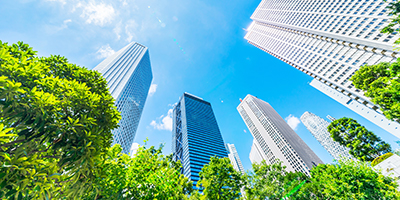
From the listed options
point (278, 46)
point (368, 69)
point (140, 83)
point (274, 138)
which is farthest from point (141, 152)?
point (140, 83)

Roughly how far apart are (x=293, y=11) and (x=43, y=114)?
84235 mm

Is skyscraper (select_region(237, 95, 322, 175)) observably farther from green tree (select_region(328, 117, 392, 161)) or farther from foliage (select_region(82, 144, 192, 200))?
foliage (select_region(82, 144, 192, 200))

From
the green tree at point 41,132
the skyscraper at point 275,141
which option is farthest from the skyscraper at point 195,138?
the green tree at point 41,132

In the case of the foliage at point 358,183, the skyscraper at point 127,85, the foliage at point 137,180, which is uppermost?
the skyscraper at point 127,85

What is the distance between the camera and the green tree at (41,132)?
3246mm

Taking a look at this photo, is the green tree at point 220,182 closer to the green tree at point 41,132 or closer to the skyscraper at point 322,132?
the green tree at point 41,132

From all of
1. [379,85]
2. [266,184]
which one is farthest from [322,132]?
[266,184]

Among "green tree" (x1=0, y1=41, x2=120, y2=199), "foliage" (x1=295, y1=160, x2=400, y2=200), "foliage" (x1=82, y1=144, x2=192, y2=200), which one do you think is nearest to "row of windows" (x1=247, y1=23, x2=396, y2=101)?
"foliage" (x1=295, y1=160, x2=400, y2=200)

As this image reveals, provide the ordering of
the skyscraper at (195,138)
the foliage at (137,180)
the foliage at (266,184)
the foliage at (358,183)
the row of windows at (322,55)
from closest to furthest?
1. the foliage at (137,180)
2. the foliage at (358,183)
3. the foliage at (266,184)
4. the row of windows at (322,55)
5. the skyscraper at (195,138)

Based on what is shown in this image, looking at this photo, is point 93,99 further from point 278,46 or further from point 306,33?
point 278,46

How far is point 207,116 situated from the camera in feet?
393

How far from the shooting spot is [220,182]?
12.4m

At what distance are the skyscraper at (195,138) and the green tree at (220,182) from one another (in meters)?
57.8

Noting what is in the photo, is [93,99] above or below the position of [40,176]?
above
